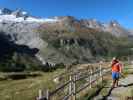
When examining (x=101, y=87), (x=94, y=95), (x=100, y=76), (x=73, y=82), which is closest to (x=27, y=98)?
(x=100, y=76)

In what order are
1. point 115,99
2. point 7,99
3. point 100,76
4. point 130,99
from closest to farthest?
point 130,99 < point 115,99 < point 100,76 < point 7,99

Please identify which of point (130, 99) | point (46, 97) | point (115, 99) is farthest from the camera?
point (115, 99)

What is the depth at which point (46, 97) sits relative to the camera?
41.0 ft

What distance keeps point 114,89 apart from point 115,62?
182 cm

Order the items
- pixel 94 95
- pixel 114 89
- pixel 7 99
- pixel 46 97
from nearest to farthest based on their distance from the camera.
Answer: pixel 46 97 < pixel 94 95 < pixel 114 89 < pixel 7 99

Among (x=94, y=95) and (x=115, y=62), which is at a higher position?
(x=115, y=62)

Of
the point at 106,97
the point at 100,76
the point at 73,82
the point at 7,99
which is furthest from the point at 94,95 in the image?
the point at 7,99

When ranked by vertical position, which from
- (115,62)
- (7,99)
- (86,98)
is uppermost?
(115,62)

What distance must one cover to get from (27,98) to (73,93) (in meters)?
17.2

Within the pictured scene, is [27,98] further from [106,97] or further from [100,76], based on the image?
[106,97]

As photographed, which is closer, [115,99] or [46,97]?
[46,97]

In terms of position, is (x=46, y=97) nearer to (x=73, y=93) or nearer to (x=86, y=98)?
(x=73, y=93)

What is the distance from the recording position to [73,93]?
60.6 ft

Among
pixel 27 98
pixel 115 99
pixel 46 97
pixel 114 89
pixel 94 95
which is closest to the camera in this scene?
pixel 46 97
